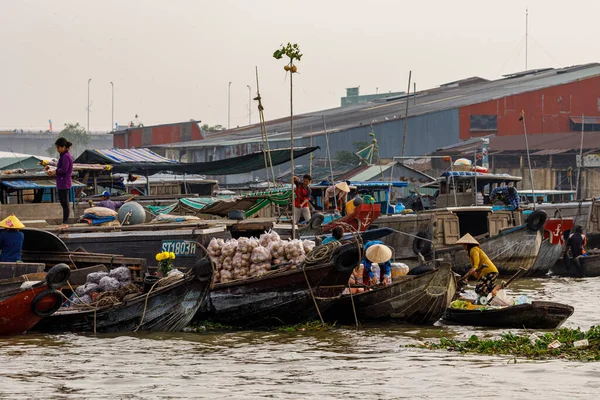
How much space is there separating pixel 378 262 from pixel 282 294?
5.15 ft

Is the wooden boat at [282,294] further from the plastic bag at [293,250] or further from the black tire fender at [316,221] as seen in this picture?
the black tire fender at [316,221]

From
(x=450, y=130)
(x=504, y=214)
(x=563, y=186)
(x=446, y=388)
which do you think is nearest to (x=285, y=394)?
(x=446, y=388)

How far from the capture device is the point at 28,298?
11.4 m

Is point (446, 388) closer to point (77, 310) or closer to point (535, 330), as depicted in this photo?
point (535, 330)

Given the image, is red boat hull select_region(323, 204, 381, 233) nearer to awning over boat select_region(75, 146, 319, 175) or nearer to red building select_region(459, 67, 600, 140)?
awning over boat select_region(75, 146, 319, 175)

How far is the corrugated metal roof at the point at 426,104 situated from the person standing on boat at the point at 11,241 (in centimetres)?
3061

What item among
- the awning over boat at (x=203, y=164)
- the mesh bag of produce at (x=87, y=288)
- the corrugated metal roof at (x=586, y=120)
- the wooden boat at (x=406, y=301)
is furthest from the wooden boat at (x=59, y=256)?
the corrugated metal roof at (x=586, y=120)

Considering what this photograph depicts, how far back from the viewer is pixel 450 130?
148 feet

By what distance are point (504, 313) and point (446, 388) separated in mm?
4393

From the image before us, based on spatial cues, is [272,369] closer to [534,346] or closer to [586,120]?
[534,346]

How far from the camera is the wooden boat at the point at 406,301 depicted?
12805 mm

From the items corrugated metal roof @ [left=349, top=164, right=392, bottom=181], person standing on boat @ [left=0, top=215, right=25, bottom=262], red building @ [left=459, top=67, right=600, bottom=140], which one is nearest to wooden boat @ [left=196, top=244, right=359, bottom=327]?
person standing on boat @ [left=0, top=215, right=25, bottom=262]

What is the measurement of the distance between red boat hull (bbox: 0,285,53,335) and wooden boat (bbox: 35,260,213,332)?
53 cm

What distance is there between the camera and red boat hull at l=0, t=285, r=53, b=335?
11.4 metres
